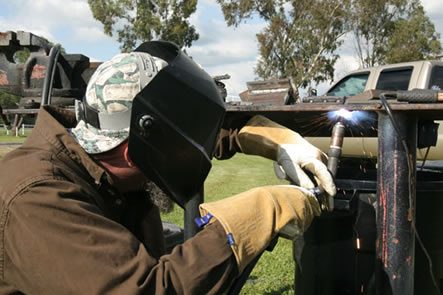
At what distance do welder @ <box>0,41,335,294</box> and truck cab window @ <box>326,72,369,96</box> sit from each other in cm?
648

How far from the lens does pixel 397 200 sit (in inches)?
73.4

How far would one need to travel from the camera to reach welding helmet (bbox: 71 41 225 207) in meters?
1.55

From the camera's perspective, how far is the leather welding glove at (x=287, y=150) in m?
1.90

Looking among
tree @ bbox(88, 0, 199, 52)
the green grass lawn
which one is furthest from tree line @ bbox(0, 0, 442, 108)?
the green grass lawn

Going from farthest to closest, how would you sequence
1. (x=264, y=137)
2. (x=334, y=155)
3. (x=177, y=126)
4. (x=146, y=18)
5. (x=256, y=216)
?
(x=146, y=18) < (x=264, y=137) < (x=334, y=155) < (x=177, y=126) < (x=256, y=216)

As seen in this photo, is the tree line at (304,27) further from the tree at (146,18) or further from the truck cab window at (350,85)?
the truck cab window at (350,85)

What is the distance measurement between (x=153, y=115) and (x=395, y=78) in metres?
6.95

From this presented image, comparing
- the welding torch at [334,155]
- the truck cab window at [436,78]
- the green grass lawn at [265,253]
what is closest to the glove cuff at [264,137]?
the welding torch at [334,155]

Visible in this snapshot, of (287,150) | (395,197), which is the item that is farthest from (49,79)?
(395,197)

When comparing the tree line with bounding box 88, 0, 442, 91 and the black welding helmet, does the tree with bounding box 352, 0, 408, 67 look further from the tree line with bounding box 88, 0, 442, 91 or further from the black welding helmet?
the black welding helmet

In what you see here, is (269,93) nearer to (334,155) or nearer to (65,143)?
(334,155)

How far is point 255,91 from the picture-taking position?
21.7 feet

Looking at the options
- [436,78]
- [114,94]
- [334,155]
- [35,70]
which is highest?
[436,78]

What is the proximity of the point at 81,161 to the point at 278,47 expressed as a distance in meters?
25.5
